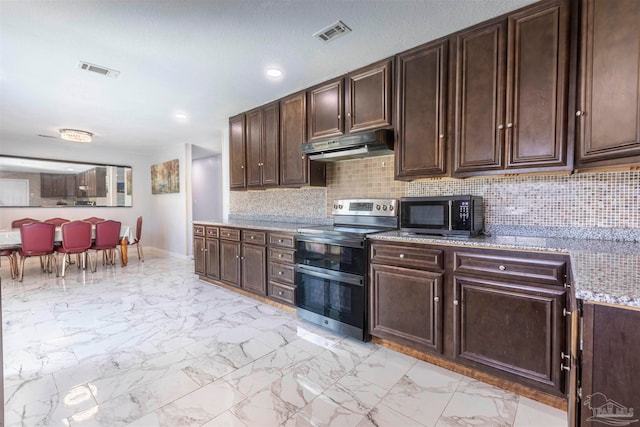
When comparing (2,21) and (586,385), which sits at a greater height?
(2,21)

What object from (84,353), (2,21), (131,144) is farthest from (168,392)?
(131,144)

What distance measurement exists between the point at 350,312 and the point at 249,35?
7.63ft

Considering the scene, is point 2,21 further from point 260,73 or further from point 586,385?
point 586,385

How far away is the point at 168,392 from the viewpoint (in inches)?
71.6

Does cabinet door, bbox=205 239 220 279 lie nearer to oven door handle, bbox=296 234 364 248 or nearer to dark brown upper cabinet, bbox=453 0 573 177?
oven door handle, bbox=296 234 364 248

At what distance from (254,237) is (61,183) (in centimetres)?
569

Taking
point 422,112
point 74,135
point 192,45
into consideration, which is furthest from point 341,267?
point 74,135

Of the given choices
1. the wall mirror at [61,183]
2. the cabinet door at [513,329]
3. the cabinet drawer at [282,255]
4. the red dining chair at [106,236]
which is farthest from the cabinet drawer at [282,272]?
the wall mirror at [61,183]

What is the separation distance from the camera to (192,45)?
7.72ft

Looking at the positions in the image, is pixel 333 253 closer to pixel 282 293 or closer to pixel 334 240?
pixel 334 240

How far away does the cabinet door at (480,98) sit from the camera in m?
2.03

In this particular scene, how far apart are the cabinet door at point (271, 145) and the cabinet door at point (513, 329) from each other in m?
2.41

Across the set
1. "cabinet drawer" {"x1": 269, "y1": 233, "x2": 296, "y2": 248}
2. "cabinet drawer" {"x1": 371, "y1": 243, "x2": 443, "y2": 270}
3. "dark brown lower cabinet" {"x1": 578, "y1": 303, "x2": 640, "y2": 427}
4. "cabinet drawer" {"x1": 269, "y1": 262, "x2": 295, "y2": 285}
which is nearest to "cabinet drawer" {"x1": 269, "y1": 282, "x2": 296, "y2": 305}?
"cabinet drawer" {"x1": 269, "y1": 262, "x2": 295, "y2": 285}

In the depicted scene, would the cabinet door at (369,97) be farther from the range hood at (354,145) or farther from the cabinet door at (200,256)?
the cabinet door at (200,256)
